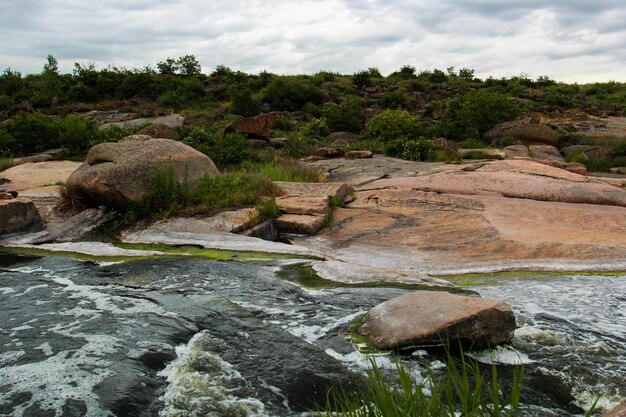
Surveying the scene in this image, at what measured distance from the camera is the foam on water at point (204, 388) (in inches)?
137

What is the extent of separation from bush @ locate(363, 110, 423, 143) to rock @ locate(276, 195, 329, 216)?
11.0m

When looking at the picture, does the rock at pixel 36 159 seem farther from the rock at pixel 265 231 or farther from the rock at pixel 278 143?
the rock at pixel 265 231

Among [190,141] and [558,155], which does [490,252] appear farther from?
[558,155]

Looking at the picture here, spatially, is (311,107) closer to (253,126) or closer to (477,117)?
(477,117)

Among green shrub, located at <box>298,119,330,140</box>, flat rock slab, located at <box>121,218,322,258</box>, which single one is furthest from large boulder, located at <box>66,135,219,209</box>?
green shrub, located at <box>298,119,330,140</box>

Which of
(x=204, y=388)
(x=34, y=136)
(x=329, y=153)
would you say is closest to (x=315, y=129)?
(x=329, y=153)

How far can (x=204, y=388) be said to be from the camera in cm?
375

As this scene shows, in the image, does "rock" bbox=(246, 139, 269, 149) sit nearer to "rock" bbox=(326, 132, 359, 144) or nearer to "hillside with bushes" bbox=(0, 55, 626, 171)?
"hillside with bushes" bbox=(0, 55, 626, 171)

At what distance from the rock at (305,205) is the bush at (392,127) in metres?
11.0

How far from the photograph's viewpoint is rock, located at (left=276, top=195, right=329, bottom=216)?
29.8 ft

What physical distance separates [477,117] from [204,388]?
2088 cm

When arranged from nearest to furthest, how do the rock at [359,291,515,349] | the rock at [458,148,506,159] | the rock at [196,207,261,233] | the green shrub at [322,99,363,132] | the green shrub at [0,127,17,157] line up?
the rock at [359,291,515,349] < the rock at [196,207,261,233] < the rock at [458,148,506,159] < the green shrub at [0,127,17,157] < the green shrub at [322,99,363,132]

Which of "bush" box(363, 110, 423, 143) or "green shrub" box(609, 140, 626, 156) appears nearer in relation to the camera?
"green shrub" box(609, 140, 626, 156)

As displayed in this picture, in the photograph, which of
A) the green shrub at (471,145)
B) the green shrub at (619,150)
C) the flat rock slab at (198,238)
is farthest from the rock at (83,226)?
the green shrub at (619,150)
